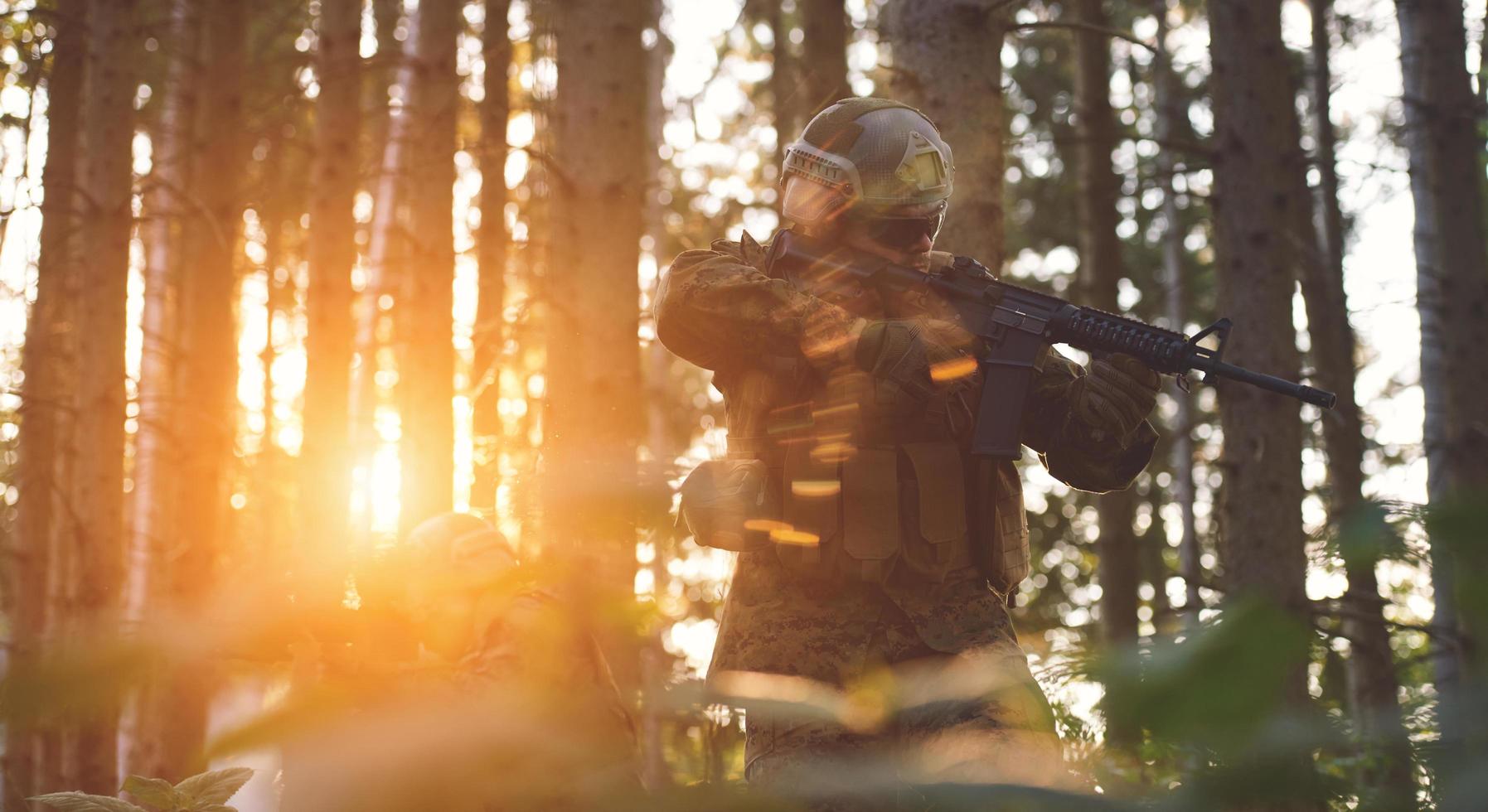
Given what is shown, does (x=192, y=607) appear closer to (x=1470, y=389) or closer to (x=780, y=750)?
(x=780, y=750)

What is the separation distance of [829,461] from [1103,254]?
760 centimetres

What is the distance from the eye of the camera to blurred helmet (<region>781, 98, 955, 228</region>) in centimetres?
340

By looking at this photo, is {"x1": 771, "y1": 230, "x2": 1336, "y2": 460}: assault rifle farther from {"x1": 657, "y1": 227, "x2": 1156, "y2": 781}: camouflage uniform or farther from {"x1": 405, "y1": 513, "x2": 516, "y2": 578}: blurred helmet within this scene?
{"x1": 405, "y1": 513, "x2": 516, "y2": 578}: blurred helmet

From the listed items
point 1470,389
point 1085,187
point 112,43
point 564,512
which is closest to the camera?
point 564,512

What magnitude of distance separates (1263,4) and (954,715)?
516 centimetres

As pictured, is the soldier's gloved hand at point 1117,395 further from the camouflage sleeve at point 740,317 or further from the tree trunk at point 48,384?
the tree trunk at point 48,384

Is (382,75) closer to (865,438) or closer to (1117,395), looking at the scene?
(865,438)

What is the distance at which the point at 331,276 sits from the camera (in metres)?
8.84

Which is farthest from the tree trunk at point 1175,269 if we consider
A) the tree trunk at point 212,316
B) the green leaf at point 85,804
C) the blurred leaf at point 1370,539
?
the blurred leaf at point 1370,539

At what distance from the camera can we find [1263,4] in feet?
21.0

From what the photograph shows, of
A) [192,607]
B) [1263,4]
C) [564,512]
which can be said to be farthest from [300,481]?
[192,607]

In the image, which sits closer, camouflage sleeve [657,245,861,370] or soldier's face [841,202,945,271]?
camouflage sleeve [657,245,861,370]

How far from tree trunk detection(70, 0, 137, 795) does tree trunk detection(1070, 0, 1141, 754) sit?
22.9 feet

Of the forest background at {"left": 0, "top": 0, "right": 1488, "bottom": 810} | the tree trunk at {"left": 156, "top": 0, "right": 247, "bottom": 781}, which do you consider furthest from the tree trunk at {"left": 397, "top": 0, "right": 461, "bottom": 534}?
the tree trunk at {"left": 156, "top": 0, "right": 247, "bottom": 781}
